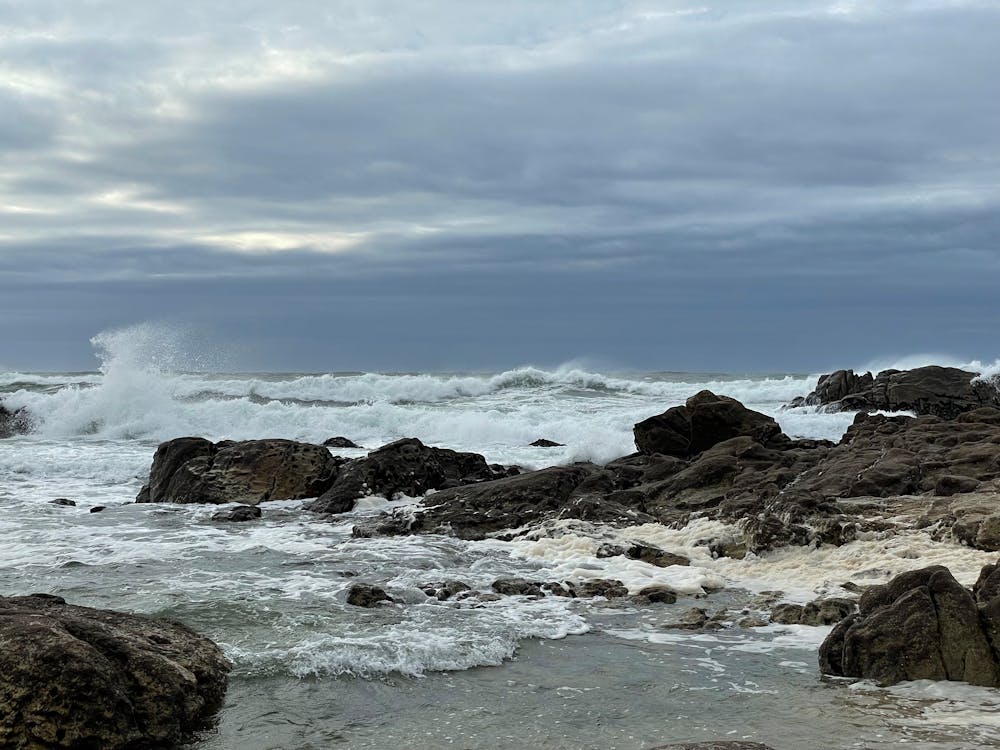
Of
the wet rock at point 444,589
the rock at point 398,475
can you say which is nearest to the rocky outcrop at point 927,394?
the rock at point 398,475

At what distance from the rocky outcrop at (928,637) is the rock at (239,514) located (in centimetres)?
1026

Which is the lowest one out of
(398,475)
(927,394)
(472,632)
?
(472,632)

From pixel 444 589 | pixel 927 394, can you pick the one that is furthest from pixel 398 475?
pixel 927 394

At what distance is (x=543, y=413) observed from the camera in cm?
3133

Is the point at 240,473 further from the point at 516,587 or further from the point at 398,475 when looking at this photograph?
the point at 516,587

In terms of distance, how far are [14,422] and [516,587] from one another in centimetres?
2428

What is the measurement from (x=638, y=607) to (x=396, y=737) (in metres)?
3.95

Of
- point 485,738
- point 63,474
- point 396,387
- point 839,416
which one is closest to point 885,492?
point 485,738

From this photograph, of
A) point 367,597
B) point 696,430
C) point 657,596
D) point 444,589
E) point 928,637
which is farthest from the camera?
point 696,430

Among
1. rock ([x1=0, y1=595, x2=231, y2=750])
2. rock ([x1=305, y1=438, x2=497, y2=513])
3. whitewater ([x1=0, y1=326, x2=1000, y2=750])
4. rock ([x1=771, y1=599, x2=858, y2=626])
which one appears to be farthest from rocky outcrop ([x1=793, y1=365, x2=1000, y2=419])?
rock ([x1=0, y1=595, x2=231, y2=750])

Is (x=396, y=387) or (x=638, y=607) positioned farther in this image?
(x=396, y=387)

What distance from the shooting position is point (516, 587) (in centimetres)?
1016

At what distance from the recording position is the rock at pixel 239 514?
15.2m

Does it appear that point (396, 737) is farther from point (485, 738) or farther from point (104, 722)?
point (104, 722)
